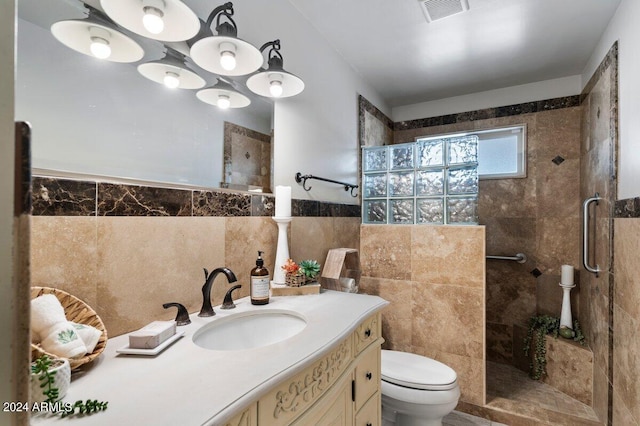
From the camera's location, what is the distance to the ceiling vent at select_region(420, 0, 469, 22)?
68.6 inches

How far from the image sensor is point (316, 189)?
195cm

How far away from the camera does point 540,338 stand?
2.39 metres

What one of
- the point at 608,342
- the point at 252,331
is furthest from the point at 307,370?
the point at 608,342

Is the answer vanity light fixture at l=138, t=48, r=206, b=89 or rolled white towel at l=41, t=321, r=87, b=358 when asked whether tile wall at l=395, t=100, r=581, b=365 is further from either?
rolled white towel at l=41, t=321, r=87, b=358

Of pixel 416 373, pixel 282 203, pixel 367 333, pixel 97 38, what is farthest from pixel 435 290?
pixel 97 38

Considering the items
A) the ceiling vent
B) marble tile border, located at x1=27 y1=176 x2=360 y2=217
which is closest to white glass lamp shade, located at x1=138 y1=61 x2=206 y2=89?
marble tile border, located at x1=27 y1=176 x2=360 y2=217

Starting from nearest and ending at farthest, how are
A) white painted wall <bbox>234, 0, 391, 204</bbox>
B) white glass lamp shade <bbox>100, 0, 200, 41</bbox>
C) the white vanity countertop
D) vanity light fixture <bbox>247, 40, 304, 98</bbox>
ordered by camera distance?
the white vanity countertop, white glass lamp shade <bbox>100, 0, 200, 41</bbox>, vanity light fixture <bbox>247, 40, 304, 98</bbox>, white painted wall <bbox>234, 0, 391, 204</bbox>

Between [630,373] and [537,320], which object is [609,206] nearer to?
[630,373]

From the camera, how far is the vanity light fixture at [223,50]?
3.79 ft

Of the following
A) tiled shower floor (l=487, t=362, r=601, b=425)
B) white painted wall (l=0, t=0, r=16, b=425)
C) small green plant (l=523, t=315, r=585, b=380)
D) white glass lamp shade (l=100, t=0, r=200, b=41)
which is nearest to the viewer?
white painted wall (l=0, t=0, r=16, b=425)

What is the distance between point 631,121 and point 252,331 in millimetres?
2136

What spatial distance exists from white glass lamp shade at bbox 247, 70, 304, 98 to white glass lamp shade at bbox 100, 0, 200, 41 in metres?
0.37

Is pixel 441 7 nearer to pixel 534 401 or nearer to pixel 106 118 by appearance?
pixel 106 118

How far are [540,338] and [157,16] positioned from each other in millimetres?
3104
